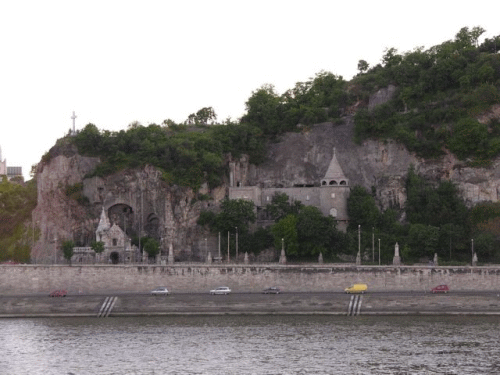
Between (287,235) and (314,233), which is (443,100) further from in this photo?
(287,235)

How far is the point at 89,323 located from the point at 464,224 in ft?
144

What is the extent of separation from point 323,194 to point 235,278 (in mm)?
21296

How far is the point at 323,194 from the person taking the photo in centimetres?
10812

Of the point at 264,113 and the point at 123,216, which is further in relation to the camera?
the point at 264,113

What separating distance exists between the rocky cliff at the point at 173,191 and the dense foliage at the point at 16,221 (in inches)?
147

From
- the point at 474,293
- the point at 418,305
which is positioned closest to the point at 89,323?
the point at 418,305

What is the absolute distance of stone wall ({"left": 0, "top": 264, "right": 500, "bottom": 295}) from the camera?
3445 inches

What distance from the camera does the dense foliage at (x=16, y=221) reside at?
117 m

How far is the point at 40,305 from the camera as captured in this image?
85.7 m

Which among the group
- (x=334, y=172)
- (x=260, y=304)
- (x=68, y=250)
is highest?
(x=334, y=172)

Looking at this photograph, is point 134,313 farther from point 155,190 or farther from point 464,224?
point 464,224

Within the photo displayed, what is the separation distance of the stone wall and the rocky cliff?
1121cm

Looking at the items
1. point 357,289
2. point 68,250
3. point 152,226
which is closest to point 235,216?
point 152,226

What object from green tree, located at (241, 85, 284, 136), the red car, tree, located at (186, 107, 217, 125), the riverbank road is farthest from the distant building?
the red car
